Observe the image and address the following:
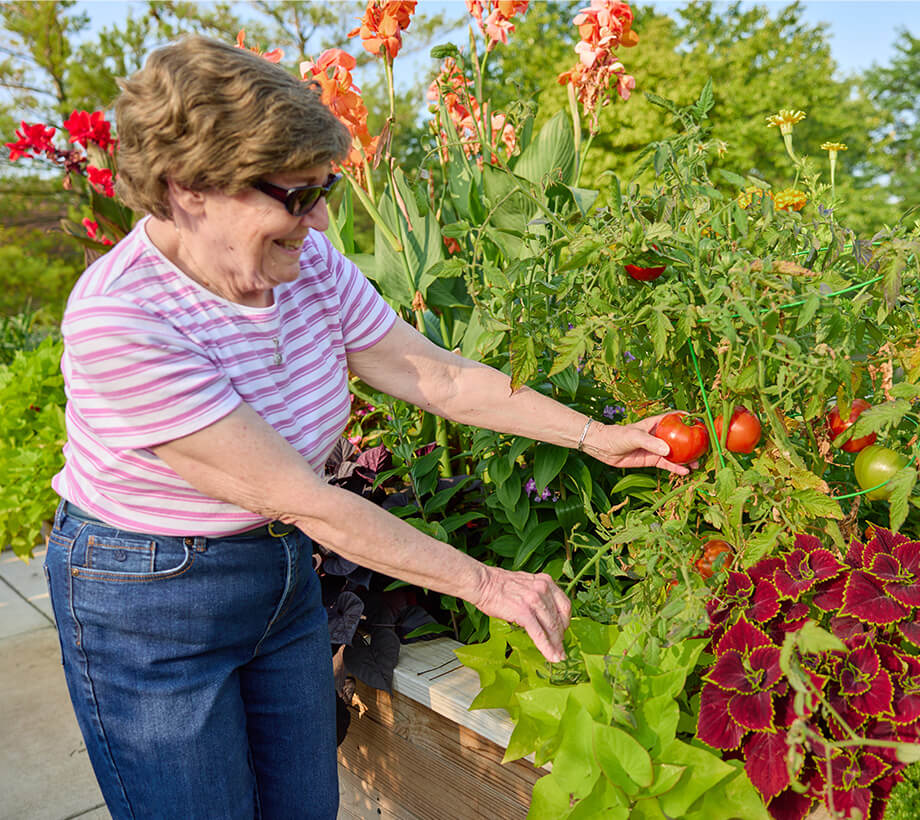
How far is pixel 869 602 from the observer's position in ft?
3.97

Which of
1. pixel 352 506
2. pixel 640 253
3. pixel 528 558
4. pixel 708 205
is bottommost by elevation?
pixel 528 558

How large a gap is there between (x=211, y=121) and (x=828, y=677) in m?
1.20

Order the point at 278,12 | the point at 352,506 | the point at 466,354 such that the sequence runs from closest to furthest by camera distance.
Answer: the point at 352,506, the point at 466,354, the point at 278,12

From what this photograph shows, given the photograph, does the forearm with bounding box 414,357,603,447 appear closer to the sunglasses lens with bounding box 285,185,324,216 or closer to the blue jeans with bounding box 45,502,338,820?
the blue jeans with bounding box 45,502,338,820

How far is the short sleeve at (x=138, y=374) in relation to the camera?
1109mm

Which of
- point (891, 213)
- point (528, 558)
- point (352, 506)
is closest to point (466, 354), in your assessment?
point (528, 558)

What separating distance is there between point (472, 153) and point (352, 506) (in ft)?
6.16

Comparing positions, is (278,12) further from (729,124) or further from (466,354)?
(466,354)

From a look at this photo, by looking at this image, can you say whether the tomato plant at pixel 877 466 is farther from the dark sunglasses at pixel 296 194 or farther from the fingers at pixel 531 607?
the dark sunglasses at pixel 296 194

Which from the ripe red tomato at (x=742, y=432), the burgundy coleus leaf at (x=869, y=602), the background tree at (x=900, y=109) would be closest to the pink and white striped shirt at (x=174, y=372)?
the ripe red tomato at (x=742, y=432)

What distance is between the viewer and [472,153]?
273cm

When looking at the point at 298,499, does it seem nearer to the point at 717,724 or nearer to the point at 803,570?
the point at 717,724

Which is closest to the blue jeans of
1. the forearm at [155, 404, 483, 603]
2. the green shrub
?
the forearm at [155, 404, 483, 603]

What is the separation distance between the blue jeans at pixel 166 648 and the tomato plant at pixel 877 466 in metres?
1.02
